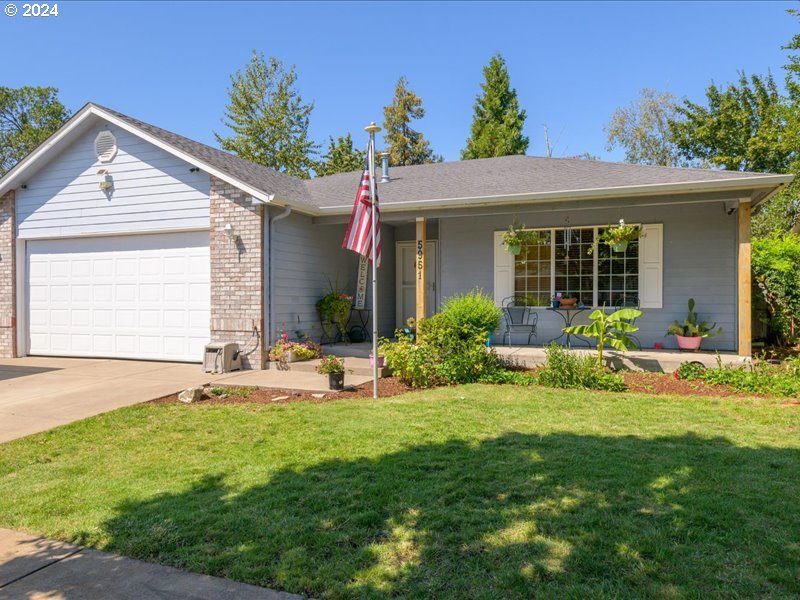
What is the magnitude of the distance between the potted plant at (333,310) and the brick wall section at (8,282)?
21.4 feet

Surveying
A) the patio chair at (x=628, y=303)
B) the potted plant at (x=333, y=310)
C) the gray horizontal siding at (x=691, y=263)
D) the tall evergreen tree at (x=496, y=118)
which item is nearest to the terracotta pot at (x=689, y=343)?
the gray horizontal siding at (x=691, y=263)

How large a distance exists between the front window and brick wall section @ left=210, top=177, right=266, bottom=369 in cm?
507

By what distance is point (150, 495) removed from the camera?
3.60 meters

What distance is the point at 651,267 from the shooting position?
9852mm

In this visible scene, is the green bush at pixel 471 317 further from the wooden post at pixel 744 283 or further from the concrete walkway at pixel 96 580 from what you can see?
the concrete walkway at pixel 96 580

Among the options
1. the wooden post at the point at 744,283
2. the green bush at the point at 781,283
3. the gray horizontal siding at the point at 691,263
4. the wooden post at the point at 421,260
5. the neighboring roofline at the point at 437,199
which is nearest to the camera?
the neighboring roofline at the point at 437,199

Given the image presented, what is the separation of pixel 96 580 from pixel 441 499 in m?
1.90

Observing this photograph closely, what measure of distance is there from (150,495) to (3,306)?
33.8 feet

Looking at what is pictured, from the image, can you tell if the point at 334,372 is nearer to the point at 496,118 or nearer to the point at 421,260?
the point at 421,260

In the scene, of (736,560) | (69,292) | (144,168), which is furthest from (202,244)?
(736,560)

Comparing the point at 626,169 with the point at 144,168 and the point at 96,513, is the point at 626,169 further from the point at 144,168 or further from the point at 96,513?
the point at 96,513

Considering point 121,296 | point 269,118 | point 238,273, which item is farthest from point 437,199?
point 269,118

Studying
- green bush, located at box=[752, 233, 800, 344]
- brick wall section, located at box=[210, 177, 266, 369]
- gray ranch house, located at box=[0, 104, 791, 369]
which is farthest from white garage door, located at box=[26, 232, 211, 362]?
green bush, located at box=[752, 233, 800, 344]

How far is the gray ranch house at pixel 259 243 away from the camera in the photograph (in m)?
9.39
